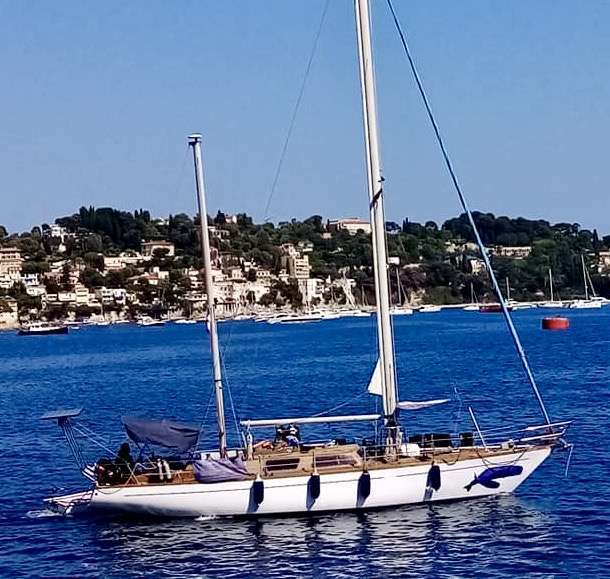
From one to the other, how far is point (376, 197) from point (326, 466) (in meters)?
7.27

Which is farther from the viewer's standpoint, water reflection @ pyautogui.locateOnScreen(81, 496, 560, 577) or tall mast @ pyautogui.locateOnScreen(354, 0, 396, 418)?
tall mast @ pyautogui.locateOnScreen(354, 0, 396, 418)

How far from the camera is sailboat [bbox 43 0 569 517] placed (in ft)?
96.7

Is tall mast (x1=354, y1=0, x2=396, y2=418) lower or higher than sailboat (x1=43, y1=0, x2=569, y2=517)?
higher

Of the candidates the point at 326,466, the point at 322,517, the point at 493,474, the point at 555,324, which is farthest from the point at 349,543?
the point at 555,324

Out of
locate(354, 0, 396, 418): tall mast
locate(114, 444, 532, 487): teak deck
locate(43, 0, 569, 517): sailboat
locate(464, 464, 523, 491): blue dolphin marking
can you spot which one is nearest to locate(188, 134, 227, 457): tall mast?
locate(43, 0, 569, 517): sailboat

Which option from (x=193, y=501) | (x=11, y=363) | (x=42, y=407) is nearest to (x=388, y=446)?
(x=193, y=501)

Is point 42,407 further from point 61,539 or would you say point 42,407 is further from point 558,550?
point 558,550

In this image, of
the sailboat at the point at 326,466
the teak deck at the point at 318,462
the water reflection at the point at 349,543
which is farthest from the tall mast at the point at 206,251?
the water reflection at the point at 349,543

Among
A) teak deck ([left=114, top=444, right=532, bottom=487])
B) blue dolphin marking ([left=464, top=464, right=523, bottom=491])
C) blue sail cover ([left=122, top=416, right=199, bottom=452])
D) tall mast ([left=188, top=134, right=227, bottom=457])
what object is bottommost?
blue dolphin marking ([left=464, top=464, right=523, bottom=491])

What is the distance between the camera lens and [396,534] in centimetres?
2833

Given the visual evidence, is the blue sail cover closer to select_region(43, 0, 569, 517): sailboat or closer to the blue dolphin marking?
select_region(43, 0, 569, 517): sailboat

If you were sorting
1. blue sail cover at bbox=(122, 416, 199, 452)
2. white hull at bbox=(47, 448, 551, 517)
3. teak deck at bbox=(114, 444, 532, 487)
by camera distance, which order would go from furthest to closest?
blue sail cover at bbox=(122, 416, 199, 452), teak deck at bbox=(114, 444, 532, 487), white hull at bbox=(47, 448, 551, 517)

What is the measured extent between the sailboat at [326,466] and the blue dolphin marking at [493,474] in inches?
1.3

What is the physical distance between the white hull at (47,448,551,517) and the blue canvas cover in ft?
0.59
